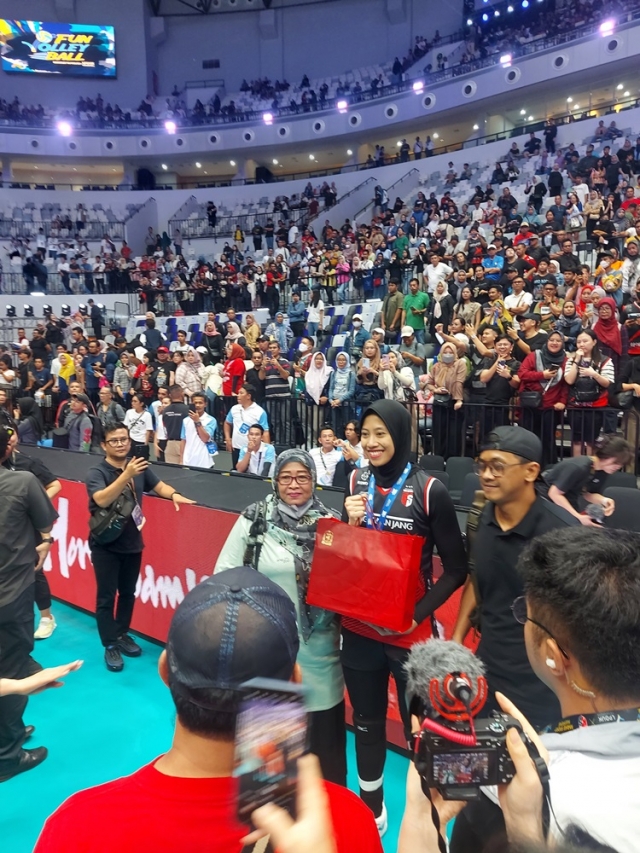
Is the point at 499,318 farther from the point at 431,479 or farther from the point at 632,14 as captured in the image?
the point at 632,14

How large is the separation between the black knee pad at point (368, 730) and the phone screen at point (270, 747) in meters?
1.86

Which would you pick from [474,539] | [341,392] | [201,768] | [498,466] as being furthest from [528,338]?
[201,768]

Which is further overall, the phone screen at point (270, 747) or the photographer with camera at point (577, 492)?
the photographer with camera at point (577, 492)

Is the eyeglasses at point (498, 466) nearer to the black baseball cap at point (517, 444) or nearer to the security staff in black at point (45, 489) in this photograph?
the black baseball cap at point (517, 444)

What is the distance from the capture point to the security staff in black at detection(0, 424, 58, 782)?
3.14m

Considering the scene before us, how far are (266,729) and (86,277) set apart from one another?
24193 mm

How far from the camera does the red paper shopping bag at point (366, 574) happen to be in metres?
2.26

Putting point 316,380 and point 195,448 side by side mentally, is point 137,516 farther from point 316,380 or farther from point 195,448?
point 316,380

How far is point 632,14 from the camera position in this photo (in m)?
20.2

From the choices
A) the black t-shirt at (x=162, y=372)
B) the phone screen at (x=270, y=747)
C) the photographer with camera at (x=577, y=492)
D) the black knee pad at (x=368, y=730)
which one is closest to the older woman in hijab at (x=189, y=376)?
the black t-shirt at (x=162, y=372)

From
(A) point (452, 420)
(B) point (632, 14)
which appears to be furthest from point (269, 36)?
(A) point (452, 420)

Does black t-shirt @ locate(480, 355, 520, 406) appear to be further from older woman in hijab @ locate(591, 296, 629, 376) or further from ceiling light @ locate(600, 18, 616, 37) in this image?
ceiling light @ locate(600, 18, 616, 37)

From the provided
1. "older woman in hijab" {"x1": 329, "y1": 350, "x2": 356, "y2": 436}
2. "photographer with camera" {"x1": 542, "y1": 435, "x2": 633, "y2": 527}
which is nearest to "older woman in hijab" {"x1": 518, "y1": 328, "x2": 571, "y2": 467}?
"older woman in hijab" {"x1": 329, "y1": 350, "x2": 356, "y2": 436}

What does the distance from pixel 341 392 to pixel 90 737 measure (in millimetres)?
5209
